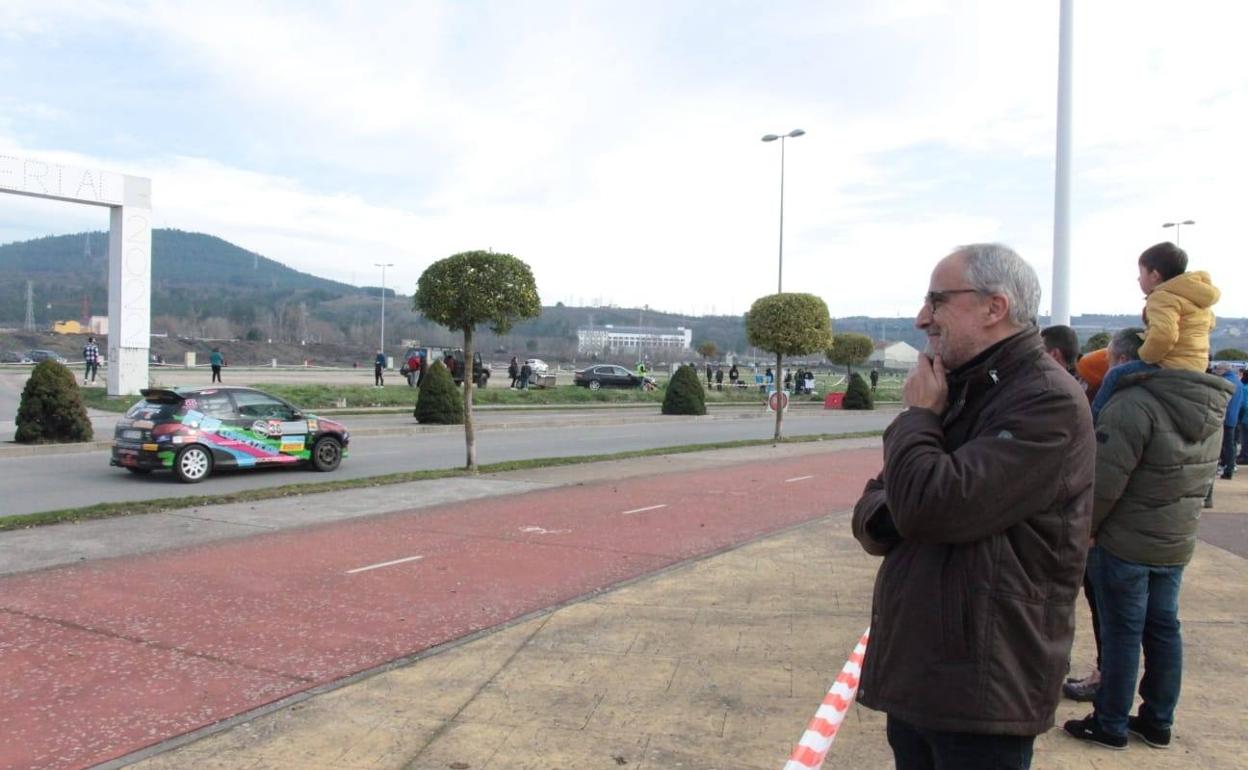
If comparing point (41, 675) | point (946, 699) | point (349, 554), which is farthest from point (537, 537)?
point (946, 699)

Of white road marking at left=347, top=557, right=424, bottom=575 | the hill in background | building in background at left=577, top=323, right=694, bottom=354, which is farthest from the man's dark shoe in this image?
building in background at left=577, top=323, right=694, bottom=354

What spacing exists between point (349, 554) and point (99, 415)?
19197 mm

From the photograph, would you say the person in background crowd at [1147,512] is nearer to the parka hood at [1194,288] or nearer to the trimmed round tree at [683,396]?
the parka hood at [1194,288]

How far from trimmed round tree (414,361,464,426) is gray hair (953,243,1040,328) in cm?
2298

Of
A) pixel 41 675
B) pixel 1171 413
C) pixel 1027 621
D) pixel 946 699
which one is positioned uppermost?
pixel 1171 413

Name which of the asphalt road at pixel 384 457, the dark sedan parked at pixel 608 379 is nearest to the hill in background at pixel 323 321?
the dark sedan parked at pixel 608 379

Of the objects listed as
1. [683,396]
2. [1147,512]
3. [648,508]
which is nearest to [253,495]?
[648,508]

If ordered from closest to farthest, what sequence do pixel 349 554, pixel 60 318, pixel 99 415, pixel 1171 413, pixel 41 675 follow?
pixel 1171 413
pixel 41 675
pixel 349 554
pixel 99 415
pixel 60 318

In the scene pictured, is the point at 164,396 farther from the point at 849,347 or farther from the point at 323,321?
the point at 323,321

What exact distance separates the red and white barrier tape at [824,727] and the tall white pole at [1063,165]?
8.02 m

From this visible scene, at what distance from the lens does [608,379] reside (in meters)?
47.6

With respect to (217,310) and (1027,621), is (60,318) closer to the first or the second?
(217,310)

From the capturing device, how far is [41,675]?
4.86m

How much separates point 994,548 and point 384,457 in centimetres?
1627
